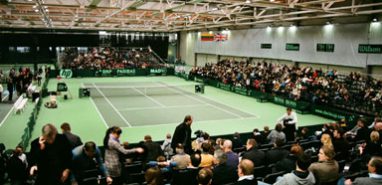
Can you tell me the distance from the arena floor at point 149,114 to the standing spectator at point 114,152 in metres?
8.19

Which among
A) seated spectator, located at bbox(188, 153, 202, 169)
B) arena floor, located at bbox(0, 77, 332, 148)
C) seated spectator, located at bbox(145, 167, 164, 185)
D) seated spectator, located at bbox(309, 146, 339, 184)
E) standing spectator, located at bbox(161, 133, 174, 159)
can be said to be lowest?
arena floor, located at bbox(0, 77, 332, 148)

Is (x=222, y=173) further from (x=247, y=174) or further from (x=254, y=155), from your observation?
(x=254, y=155)

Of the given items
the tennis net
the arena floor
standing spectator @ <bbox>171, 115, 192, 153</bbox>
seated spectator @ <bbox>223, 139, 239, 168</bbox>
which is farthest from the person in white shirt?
the tennis net

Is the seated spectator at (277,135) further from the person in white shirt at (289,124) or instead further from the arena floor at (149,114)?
the arena floor at (149,114)

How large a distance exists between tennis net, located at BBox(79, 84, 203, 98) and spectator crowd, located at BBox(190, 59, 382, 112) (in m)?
4.58

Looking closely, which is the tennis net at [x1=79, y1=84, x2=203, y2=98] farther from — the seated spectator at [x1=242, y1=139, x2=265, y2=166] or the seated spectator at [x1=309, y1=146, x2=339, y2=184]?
the seated spectator at [x1=309, y1=146, x2=339, y2=184]

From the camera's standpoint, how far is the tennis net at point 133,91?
91.0 feet

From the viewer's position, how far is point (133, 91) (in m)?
30.2

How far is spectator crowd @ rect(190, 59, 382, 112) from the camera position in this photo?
2047cm

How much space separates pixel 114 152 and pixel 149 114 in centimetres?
1417

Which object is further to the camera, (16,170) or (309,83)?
(309,83)

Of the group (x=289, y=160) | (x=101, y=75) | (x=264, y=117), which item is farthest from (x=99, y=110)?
(x=101, y=75)

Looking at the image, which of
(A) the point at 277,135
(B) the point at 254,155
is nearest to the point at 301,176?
(B) the point at 254,155

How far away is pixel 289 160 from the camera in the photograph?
22.6ft
